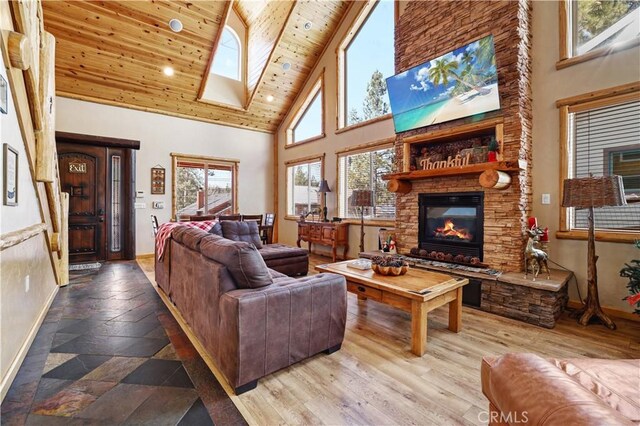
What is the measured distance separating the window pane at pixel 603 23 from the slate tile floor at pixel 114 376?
4807 mm

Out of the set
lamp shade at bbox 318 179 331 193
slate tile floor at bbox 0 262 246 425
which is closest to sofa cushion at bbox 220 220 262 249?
slate tile floor at bbox 0 262 246 425

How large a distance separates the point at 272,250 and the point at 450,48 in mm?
3752

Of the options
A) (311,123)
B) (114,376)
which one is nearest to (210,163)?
(311,123)

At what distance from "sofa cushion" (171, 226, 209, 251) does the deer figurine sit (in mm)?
3297

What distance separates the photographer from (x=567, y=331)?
2693 mm

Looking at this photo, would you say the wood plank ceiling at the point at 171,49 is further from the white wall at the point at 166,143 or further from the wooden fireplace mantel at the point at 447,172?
the wooden fireplace mantel at the point at 447,172

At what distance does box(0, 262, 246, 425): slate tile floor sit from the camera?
5.24ft

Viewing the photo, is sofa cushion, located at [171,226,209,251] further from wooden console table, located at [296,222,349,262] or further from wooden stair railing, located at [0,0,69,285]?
wooden console table, located at [296,222,349,262]

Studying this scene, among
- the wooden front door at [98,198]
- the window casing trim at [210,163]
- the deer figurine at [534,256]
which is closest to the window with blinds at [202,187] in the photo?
the window casing trim at [210,163]

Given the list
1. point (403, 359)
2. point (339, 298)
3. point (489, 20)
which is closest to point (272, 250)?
point (339, 298)

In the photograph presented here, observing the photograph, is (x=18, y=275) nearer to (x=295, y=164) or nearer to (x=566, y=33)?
(x=566, y=33)

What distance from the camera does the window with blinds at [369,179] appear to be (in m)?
5.33

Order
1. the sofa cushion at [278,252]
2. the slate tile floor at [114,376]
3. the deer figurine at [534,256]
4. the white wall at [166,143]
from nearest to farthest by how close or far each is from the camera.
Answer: the slate tile floor at [114,376] < the deer figurine at [534,256] < the sofa cushion at [278,252] < the white wall at [166,143]

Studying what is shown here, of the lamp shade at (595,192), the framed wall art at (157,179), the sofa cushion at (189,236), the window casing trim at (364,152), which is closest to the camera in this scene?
the sofa cushion at (189,236)
